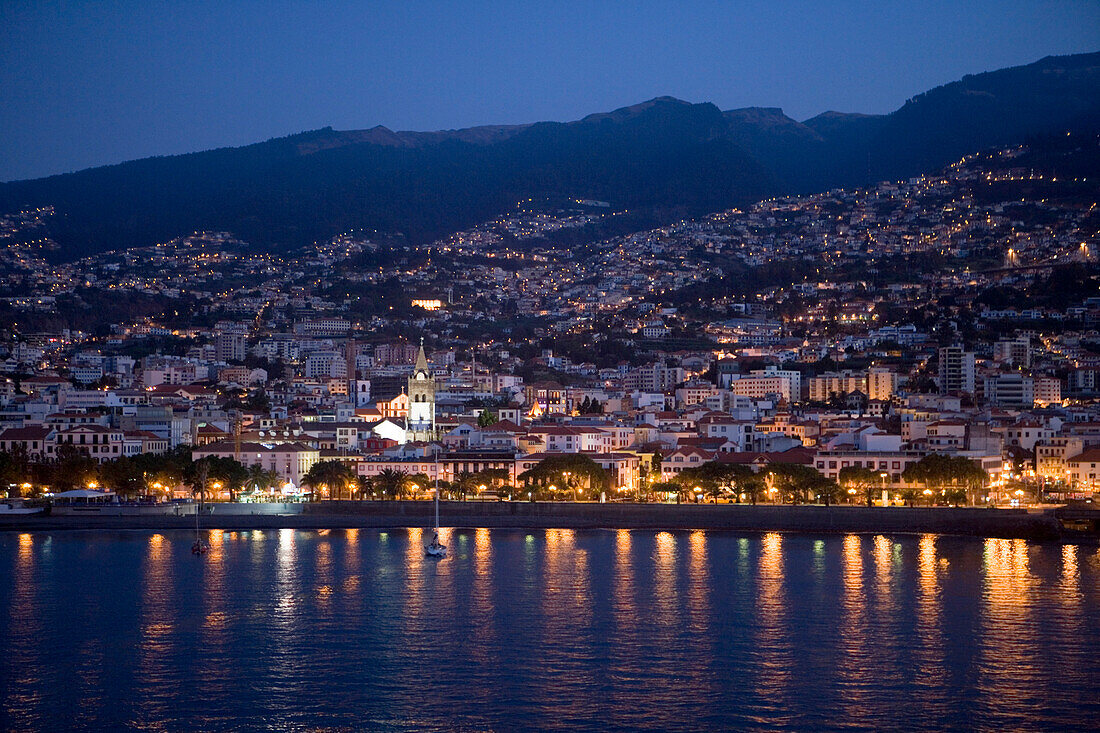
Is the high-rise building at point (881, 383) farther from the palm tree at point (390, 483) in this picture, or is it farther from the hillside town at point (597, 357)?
the palm tree at point (390, 483)

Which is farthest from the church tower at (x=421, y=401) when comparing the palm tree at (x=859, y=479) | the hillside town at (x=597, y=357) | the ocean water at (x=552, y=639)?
the ocean water at (x=552, y=639)

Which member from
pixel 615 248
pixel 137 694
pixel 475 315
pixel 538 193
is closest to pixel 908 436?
pixel 137 694

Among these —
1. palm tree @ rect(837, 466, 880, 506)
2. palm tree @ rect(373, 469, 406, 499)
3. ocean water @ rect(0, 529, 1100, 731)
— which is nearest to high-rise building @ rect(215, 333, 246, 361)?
palm tree @ rect(373, 469, 406, 499)

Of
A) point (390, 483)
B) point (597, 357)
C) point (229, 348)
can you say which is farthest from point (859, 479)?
point (229, 348)

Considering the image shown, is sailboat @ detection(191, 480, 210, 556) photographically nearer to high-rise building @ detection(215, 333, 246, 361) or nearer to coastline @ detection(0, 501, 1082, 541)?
coastline @ detection(0, 501, 1082, 541)

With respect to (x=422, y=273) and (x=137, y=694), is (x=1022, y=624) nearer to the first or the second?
(x=137, y=694)
